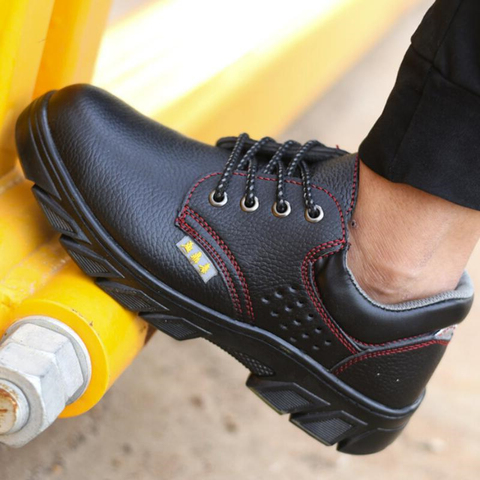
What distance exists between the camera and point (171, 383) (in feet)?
4.57

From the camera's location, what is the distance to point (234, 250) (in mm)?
973

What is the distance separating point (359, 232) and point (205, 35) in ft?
2.45

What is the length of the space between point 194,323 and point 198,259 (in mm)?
90

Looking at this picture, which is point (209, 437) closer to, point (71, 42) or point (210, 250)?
point (210, 250)

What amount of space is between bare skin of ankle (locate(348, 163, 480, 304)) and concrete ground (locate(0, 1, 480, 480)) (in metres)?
0.45

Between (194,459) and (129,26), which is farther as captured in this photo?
(129,26)

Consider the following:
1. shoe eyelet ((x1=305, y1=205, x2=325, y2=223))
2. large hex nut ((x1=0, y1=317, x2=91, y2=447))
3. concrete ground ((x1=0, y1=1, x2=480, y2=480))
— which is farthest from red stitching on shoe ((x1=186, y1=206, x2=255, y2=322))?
concrete ground ((x1=0, y1=1, x2=480, y2=480))

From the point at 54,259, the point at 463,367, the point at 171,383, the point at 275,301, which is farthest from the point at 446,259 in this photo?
the point at 463,367

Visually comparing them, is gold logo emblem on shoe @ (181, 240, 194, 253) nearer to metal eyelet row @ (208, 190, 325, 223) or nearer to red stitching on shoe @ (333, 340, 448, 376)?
metal eyelet row @ (208, 190, 325, 223)

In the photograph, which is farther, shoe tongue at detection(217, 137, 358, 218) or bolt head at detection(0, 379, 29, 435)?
shoe tongue at detection(217, 137, 358, 218)

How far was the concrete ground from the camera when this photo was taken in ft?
3.88

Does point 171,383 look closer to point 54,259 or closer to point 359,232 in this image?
point 54,259

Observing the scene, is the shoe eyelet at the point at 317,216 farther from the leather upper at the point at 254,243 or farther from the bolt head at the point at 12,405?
the bolt head at the point at 12,405

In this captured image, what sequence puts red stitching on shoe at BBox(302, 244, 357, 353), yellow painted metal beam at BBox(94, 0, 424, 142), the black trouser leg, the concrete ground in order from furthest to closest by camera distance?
yellow painted metal beam at BBox(94, 0, 424, 142), the concrete ground, red stitching on shoe at BBox(302, 244, 357, 353), the black trouser leg
